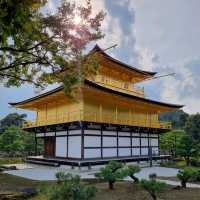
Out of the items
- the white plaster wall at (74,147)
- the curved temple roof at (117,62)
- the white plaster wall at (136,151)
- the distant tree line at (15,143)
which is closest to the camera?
the white plaster wall at (74,147)

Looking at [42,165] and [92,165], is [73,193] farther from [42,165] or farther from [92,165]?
[42,165]

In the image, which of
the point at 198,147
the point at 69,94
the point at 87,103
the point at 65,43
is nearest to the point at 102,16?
the point at 65,43

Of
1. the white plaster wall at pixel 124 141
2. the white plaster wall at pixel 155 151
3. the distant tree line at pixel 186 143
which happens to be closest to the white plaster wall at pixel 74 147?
the white plaster wall at pixel 124 141

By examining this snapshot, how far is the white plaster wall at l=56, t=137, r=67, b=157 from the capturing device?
79.7 feet

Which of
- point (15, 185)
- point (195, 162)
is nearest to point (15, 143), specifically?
point (15, 185)

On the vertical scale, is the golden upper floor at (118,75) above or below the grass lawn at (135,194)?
above

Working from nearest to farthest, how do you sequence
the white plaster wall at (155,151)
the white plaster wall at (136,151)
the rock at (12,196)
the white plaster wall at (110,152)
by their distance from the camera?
the rock at (12,196) < the white plaster wall at (110,152) < the white plaster wall at (136,151) < the white plaster wall at (155,151)

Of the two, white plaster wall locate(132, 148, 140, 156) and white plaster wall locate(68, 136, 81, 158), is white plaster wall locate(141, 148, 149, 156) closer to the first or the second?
white plaster wall locate(132, 148, 140, 156)

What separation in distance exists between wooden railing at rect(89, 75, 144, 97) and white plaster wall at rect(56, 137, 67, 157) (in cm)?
674

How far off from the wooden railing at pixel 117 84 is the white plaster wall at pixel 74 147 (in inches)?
250

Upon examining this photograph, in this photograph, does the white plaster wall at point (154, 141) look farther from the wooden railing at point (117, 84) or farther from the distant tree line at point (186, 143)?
the wooden railing at point (117, 84)

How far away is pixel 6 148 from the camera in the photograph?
3744 centimetres

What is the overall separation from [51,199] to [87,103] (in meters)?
15.6

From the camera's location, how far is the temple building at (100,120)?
22438 mm
